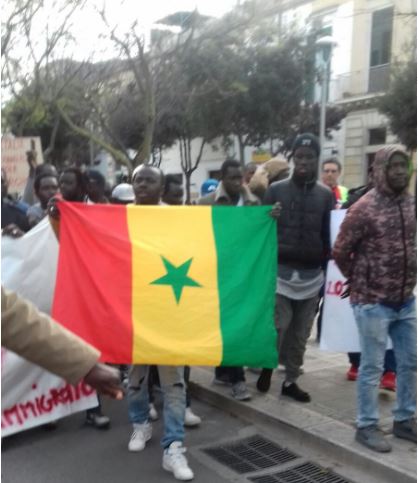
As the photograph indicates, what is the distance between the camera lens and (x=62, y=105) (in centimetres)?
1989

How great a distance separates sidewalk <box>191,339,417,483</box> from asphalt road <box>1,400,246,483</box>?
242 mm

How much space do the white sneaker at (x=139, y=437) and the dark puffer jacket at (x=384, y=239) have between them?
5.26 ft

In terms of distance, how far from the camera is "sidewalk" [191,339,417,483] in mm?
3728

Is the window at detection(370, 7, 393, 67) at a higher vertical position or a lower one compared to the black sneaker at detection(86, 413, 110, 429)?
higher

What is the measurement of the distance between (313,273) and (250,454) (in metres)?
1.39

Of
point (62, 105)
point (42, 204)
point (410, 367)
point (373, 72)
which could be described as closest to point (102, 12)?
point (62, 105)

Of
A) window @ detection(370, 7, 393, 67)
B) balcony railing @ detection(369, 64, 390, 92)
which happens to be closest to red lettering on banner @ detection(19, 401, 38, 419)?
balcony railing @ detection(369, 64, 390, 92)

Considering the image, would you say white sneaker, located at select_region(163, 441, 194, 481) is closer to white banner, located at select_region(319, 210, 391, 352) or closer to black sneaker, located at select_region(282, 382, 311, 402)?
black sneaker, located at select_region(282, 382, 311, 402)

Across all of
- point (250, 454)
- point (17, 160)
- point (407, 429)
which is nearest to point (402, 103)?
point (17, 160)

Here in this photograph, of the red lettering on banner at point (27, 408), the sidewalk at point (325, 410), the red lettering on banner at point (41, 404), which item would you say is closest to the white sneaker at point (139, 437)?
the red lettering on banner at point (41, 404)

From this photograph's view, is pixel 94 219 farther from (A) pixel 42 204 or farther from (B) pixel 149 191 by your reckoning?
(A) pixel 42 204

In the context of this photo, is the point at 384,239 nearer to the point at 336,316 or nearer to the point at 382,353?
the point at 382,353

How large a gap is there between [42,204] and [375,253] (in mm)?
2708

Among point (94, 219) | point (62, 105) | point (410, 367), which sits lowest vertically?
point (410, 367)
